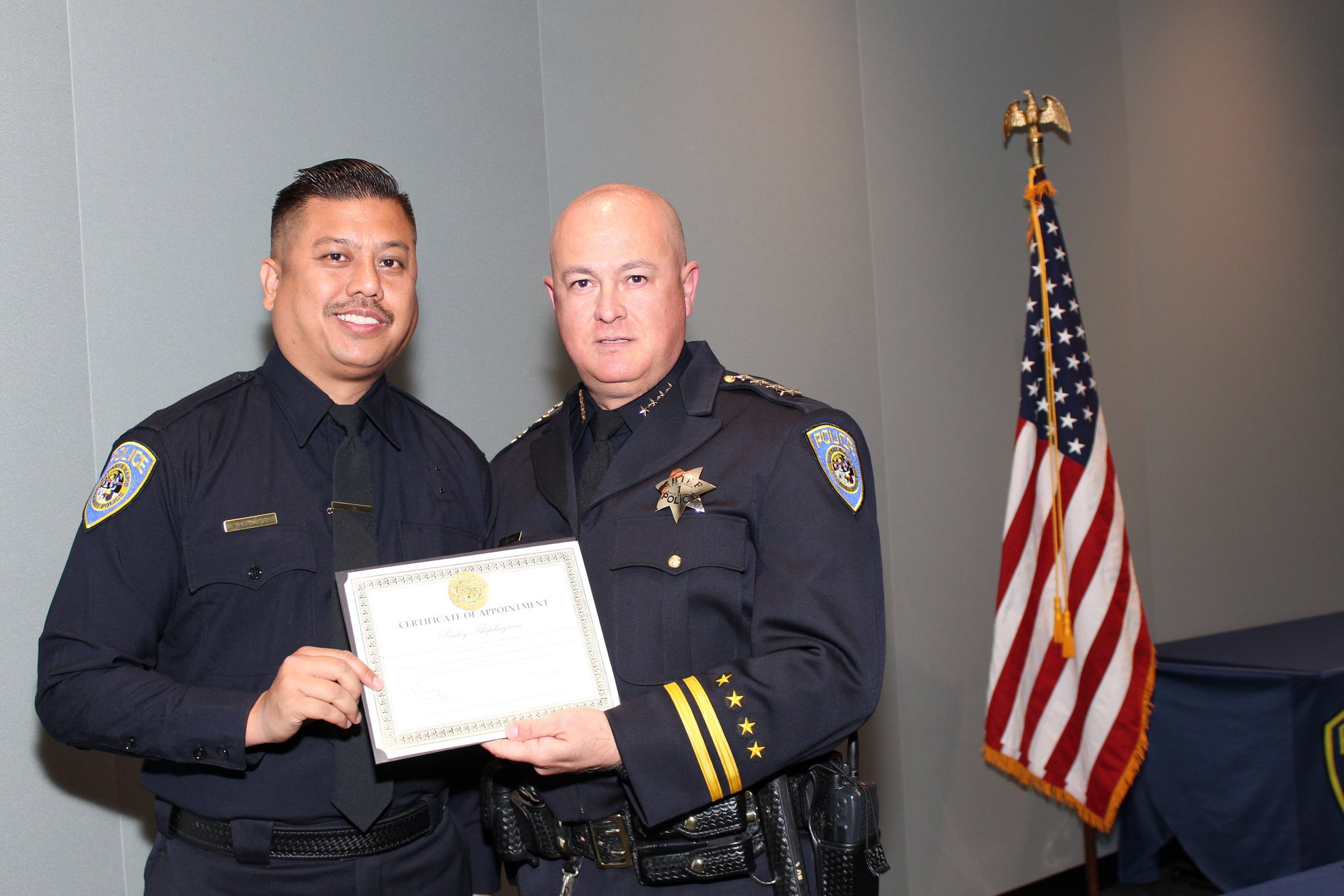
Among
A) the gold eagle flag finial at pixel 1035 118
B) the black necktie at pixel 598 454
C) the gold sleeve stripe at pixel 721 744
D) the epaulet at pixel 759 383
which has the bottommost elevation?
the gold sleeve stripe at pixel 721 744

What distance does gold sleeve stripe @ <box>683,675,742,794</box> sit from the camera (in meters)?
1.60

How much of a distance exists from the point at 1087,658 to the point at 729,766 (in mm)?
2239

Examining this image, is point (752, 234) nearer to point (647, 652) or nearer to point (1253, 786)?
point (647, 652)

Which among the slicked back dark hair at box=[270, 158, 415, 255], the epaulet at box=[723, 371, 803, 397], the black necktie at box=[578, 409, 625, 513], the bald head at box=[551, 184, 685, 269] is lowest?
the black necktie at box=[578, 409, 625, 513]

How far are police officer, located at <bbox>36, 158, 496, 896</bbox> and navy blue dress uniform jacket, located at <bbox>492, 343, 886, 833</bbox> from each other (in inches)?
10.6

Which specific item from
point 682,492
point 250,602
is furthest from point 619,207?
point 250,602

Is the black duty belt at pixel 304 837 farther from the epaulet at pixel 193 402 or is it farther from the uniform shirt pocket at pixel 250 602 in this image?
the epaulet at pixel 193 402

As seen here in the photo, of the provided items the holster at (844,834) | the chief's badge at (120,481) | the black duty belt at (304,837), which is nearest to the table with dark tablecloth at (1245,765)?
the holster at (844,834)

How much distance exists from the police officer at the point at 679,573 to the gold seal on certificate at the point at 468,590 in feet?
0.65

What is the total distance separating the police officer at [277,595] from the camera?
5.28ft

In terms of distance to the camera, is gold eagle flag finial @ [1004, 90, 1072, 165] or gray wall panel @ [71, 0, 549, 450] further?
gold eagle flag finial @ [1004, 90, 1072, 165]

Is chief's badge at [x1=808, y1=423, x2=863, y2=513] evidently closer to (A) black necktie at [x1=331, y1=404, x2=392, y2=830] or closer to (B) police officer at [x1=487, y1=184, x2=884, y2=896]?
(B) police officer at [x1=487, y1=184, x2=884, y2=896]

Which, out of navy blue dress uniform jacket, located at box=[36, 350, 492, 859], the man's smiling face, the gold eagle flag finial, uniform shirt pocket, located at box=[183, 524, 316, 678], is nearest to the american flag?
the gold eagle flag finial

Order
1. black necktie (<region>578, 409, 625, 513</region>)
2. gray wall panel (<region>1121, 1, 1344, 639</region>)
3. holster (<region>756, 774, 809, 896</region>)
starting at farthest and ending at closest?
1. gray wall panel (<region>1121, 1, 1344, 639</region>)
2. black necktie (<region>578, 409, 625, 513</region>)
3. holster (<region>756, 774, 809, 896</region>)
